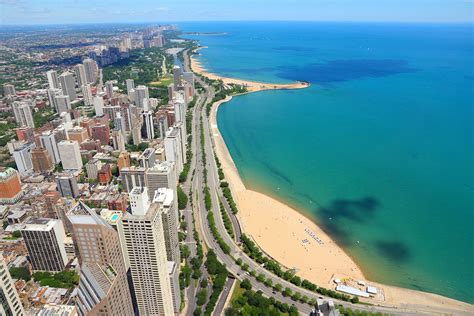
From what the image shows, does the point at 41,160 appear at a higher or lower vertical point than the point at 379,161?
higher

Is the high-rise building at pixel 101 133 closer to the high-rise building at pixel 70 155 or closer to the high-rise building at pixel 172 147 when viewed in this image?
the high-rise building at pixel 70 155

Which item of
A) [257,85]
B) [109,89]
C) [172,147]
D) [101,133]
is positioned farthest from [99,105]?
[257,85]

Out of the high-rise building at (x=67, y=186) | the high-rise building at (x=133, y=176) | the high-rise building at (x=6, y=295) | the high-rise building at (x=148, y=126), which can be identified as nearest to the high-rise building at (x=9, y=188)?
the high-rise building at (x=67, y=186)

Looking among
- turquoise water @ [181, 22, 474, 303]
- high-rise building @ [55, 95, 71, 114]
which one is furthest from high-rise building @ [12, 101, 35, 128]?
turquoise water @ [181, 22, 474, 303]

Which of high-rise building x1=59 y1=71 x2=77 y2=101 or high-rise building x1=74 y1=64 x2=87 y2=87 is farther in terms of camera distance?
high-rise building x1=74 y1=64 x2=87 y2=87

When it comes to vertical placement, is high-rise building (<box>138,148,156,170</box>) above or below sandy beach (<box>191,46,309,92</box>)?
above

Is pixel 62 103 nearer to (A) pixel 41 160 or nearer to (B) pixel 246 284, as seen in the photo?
(A) pixel 41 160

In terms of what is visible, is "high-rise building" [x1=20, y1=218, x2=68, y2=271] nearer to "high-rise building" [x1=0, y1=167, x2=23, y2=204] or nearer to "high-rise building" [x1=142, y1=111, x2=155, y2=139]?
"high-rise building" [x1=0, y1=167, x2=23, y2=204]
